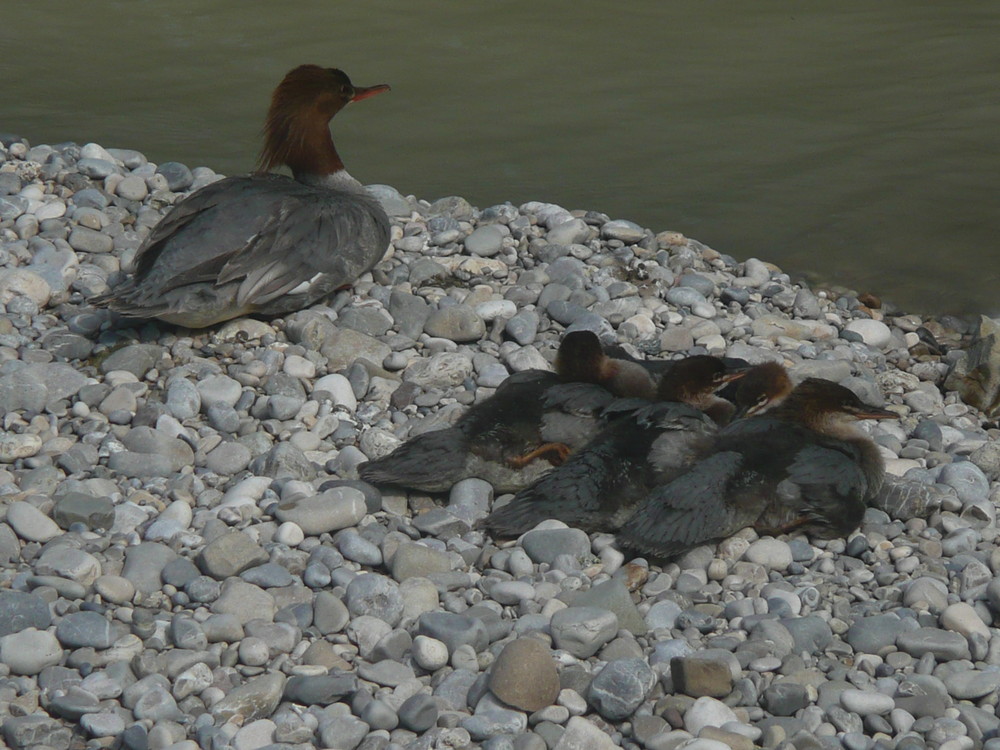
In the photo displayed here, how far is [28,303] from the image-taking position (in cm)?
540

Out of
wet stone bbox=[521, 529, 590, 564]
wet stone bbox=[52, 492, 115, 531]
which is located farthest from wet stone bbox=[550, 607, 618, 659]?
wet stone bbox=[52, 492, 115, 531]

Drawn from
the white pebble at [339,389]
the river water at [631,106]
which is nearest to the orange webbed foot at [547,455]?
the white pebble at [339,389]

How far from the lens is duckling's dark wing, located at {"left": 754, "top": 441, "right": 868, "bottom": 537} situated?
13.3ft

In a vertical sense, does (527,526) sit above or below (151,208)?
below

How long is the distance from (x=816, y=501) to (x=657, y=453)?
21.6 inches

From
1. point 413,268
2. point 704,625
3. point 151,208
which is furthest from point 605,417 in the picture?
point 151,208

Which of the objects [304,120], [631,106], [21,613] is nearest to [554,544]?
[21,613]

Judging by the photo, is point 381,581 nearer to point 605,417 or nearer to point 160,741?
point 160,741

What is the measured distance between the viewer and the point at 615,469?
414cm

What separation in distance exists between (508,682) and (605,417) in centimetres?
143

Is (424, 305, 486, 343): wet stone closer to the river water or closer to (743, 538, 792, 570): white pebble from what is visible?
Answer: (743, 538, 792, 570): white pebble

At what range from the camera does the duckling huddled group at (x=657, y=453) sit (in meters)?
4.02

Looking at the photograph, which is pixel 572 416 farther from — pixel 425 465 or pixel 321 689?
pixel 321 689

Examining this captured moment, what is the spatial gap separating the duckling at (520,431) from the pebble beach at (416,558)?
94mm
